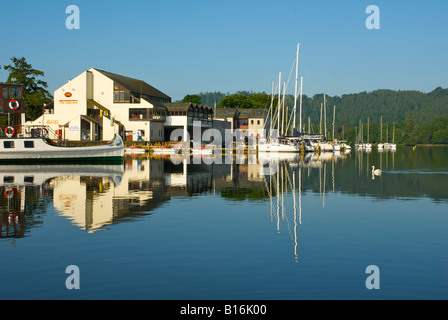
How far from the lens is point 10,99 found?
59.4 m

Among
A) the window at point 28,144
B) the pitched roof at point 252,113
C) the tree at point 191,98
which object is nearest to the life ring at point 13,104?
the window at point 28,144

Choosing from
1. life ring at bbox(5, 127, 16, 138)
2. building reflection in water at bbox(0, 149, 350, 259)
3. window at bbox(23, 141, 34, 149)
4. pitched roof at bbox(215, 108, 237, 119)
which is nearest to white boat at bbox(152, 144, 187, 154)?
window at bbox(23, 141, 34, 149)

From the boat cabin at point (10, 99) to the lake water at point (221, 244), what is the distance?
103 ft

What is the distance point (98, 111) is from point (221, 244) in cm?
8546

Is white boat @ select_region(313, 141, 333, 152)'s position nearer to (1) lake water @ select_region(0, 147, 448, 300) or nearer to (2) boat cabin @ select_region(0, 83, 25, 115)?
(2) boat cabin @ select_region(0, 83, 25, 115)

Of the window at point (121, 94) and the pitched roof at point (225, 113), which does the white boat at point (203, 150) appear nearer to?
the window at point (121, 94)

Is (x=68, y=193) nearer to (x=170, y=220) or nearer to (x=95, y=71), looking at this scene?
(x=170, y=220)

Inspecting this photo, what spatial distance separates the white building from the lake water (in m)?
65.5

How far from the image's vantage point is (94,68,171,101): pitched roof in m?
103

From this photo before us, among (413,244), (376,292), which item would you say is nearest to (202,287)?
(376,292)

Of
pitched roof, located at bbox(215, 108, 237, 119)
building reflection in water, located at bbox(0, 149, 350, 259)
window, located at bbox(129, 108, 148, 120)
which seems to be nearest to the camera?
building reflection in water, located at bbox(0, 149, 350, 259)

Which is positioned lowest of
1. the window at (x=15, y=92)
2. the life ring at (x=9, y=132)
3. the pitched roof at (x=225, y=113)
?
the life ring at (x=9, y=132)

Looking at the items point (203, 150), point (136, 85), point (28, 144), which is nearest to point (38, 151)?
point (28, 144)

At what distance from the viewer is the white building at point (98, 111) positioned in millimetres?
95312
